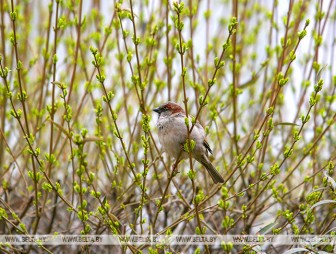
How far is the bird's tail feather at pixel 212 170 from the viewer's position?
4.16 metres

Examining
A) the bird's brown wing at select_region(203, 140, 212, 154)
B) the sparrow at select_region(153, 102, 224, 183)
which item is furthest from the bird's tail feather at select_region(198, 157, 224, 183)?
→ the bird's brown wing at select_region(203, 140, 212, 154)

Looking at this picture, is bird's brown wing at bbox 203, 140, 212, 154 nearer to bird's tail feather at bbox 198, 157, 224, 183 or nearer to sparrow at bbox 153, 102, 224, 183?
sparrow at bbox 153, 102, 224, 183

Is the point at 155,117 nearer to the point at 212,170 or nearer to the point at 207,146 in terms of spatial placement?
the point at 207,146

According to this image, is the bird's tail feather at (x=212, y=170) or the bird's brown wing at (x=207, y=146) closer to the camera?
the bird's tail feather at (x=212, y=170)

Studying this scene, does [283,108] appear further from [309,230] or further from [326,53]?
[309,230]

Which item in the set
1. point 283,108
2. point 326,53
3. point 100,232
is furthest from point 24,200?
point 326,53

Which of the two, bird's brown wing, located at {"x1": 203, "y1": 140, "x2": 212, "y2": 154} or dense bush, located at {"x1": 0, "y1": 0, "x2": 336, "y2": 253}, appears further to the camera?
bird's brown wing, located at {"x1": 203, "y1": 140, "x2": 212, "y2": 154}

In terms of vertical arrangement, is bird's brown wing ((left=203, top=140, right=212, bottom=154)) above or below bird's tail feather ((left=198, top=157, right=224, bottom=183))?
above

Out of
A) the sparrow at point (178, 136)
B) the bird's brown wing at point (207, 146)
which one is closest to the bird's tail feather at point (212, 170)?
the sparrow at point (178, 136)

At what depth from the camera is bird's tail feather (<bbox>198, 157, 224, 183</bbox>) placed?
4156 millimetres

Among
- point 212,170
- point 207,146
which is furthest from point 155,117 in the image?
point 212,170

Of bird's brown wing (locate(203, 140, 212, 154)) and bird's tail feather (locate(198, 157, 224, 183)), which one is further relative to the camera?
bird's brown wing (locate(203, 140, 212, 154))

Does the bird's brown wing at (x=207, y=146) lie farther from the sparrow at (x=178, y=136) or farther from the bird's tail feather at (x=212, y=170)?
the bird's tail feather at (x=212, y=170)

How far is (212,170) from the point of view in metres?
4.25
